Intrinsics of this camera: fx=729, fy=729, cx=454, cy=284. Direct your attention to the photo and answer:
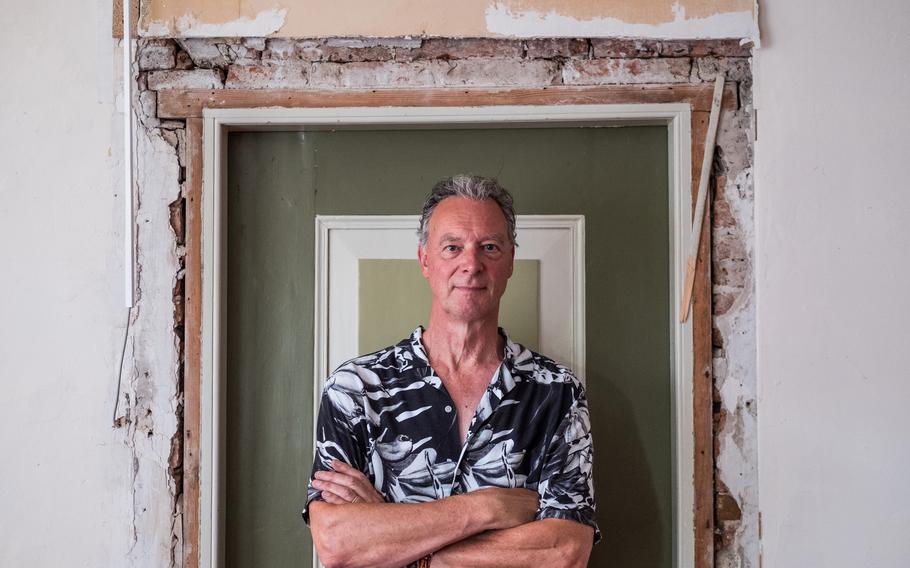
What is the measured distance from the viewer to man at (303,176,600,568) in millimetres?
1451

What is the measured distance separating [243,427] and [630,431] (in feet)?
3.41

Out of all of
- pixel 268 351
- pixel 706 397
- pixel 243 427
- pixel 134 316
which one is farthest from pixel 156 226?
pixel 706 397

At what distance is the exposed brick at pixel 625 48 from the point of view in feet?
6.21

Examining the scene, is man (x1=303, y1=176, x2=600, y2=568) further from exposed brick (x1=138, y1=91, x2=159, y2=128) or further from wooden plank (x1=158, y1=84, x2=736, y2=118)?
exposed brick (x1=138, y1=91, x2=159, y2=128)

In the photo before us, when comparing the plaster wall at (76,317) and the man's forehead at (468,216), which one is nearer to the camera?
the man's forehead at (468,216)

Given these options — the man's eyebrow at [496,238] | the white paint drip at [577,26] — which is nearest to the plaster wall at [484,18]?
the white paint drip at [577,26]

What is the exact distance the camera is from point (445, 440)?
1572mm

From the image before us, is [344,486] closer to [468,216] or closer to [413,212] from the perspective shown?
[468,216]

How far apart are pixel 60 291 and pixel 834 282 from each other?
2.00 m

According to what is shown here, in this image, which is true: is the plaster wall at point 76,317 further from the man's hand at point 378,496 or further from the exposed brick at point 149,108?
the man's hand at point 378,496

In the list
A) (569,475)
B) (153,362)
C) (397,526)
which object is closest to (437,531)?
(397,526)

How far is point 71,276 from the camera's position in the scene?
6.29ft

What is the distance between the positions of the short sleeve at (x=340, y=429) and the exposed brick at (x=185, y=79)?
0.90 m

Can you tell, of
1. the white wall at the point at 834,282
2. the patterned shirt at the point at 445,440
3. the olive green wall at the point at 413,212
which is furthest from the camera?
the olive green wall at the point at 413,212
